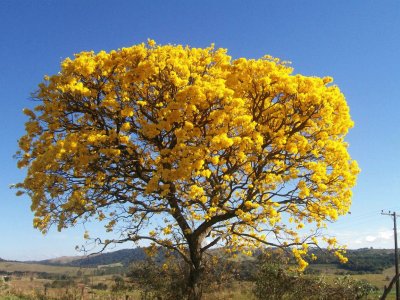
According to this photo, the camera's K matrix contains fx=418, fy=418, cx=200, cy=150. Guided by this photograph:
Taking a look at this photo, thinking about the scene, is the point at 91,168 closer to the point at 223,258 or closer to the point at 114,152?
the point at 114,152

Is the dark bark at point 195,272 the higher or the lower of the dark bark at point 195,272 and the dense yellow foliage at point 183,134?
the lower

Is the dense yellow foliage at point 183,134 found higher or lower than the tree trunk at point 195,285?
higher

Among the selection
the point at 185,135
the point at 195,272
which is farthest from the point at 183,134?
the point at 195,272

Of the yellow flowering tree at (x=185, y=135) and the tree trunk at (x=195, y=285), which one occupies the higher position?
the yellow flowering tree at (x=185, y=135)

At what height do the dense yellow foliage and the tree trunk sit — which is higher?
the dense yellow foliage

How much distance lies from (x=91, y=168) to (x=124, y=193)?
277cm

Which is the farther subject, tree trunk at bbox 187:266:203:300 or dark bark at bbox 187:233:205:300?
dark bark at bbox 187:233:205:300

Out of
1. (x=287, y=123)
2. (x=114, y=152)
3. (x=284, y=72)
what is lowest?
(x=114, y=152)

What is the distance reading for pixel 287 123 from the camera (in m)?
19.4

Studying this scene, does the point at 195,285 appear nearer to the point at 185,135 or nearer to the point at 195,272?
the point at 195,272

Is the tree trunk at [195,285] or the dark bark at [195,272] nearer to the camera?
the tree trunk at [195,285]

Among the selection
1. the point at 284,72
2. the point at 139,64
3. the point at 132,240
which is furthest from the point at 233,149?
the point at 132,240

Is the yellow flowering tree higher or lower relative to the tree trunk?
higher

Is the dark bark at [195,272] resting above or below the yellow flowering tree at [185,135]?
below
